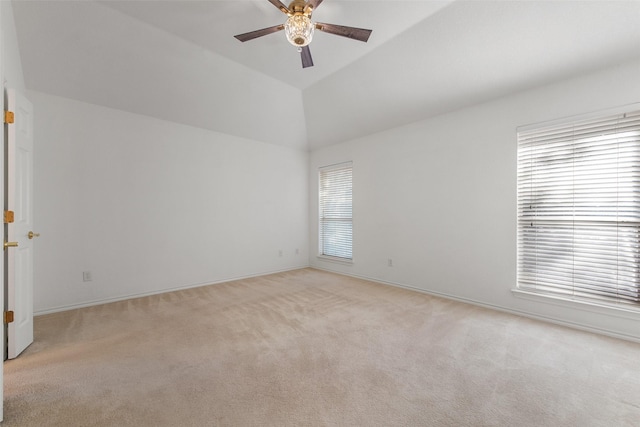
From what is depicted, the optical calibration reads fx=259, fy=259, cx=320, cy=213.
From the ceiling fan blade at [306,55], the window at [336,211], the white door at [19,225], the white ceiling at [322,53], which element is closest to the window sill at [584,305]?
the white ceiling at [322,53]

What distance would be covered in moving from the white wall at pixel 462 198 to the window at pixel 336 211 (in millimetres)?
313

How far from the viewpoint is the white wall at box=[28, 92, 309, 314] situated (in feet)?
10.4

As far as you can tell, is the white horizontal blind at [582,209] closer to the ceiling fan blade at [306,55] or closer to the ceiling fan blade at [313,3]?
the ceiling fan blade at [306,55]

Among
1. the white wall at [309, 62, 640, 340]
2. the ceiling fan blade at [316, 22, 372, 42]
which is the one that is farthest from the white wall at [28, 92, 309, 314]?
the ceiling fan blade at [316, 22, 372, 42]

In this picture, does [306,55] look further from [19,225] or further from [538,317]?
[538,317]

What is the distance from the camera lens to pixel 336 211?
17.8 feet

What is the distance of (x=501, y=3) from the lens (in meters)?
2.32

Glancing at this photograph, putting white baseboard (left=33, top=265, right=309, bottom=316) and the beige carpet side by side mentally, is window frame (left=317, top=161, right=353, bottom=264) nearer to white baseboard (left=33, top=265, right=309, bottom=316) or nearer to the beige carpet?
white baseboard (left=33, top=265, right=309, bottom=316)

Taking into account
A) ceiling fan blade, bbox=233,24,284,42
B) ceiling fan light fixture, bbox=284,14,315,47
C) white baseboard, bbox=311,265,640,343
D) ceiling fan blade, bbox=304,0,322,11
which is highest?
ceiling fan blade, bbox=304,0,322,11

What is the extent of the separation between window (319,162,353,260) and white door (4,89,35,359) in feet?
13.9

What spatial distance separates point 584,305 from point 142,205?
18.3ft

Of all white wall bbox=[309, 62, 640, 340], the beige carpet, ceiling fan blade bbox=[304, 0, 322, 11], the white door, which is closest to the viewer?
the beige carpet

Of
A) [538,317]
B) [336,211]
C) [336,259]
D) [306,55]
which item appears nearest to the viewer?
[306,55]

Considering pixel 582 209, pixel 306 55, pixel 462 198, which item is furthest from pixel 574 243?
pixel 306 55
